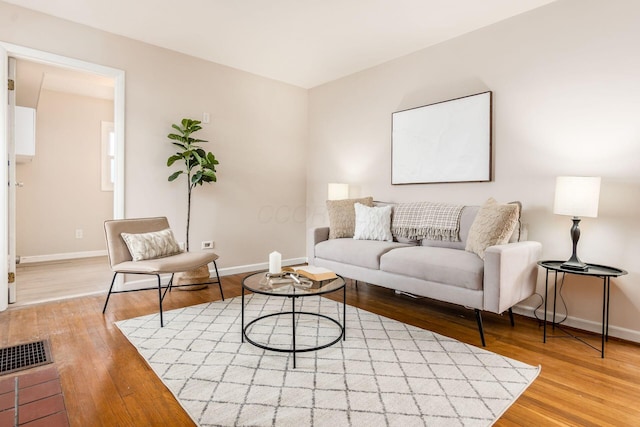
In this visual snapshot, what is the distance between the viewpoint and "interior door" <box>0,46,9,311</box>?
288 centimetres

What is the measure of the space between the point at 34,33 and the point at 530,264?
445 cm

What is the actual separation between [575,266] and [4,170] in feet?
14.5

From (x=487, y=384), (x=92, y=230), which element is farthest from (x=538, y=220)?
(x=92, y=230)

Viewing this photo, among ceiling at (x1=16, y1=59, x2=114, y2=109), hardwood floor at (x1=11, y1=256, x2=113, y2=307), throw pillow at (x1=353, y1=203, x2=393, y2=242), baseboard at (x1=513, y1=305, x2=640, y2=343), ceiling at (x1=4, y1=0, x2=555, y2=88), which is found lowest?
hardwood floor at (x1=11, y1=256, x2=113, y2=307)

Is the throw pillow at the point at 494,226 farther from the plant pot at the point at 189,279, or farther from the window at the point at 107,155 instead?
the window at the point at 107,155

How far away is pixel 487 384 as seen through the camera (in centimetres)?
180

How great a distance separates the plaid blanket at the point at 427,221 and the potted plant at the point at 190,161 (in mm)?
2002

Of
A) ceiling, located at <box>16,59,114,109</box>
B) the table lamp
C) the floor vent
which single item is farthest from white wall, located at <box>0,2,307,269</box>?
the table lamp

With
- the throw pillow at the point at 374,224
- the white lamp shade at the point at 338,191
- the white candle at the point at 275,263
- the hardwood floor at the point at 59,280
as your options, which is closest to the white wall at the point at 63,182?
the hardwood floor at the point at 59,280

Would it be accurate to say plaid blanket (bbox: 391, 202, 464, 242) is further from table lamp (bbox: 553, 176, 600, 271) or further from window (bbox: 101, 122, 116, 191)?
window (bbox: 101, 122, 116, 191)

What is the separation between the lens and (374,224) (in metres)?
3.54

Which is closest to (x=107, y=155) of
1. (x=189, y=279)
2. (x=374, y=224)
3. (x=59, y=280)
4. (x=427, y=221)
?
(x=59, y=280)

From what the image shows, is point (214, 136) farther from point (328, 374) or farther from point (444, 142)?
point (328, 374)

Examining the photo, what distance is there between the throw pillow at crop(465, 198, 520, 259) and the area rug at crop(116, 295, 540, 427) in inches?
28.9
